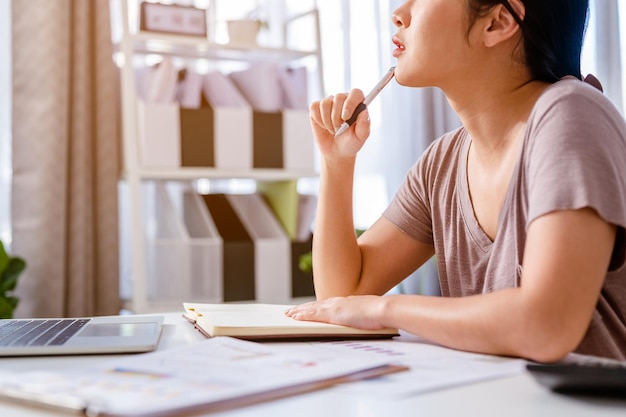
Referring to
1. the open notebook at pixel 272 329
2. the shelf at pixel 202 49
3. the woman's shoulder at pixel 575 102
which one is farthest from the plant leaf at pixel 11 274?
the woman's shoulder at pixel 575 102

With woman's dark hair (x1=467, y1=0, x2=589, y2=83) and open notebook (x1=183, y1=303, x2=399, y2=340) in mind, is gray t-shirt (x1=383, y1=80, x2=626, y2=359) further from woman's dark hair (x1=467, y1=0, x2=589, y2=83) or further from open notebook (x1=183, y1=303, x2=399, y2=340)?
open notebook (x1=183, y1=303, x2=399, y2=340)

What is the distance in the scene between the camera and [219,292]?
2.58 meters

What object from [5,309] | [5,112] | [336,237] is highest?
[5,112]

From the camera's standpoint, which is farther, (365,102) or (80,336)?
(365,102)

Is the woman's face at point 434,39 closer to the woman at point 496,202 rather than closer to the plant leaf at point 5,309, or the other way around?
the woman at point 496,202

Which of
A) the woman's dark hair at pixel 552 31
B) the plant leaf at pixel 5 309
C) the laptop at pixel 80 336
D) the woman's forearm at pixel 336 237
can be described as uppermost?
the woman's dark hair at pixel 552 31

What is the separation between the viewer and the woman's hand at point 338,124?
1337 mm

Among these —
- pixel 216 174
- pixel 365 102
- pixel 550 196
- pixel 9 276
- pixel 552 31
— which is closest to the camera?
pixel 550 196

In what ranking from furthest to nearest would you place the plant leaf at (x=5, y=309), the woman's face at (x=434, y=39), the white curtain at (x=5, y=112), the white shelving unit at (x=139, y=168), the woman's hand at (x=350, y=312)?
the white curtain at (x=5, y=112)
the white shelving unit at (x=139, y=168)
the plant leaf at (x=5, y=309)
the woman's face at (x=434, y=39)
the woman's hand at (x=350, y=312)

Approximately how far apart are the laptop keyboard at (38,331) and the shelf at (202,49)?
1.64m

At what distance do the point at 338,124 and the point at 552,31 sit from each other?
0.40 m

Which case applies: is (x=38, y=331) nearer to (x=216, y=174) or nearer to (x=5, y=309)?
(x=5, y=309)

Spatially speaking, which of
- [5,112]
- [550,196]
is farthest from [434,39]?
[5,112]

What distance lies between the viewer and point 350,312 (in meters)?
0.94
